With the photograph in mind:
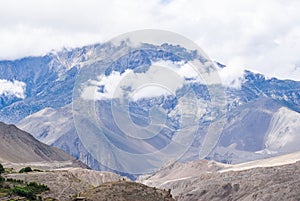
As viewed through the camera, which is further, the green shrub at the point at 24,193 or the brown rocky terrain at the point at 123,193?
the green shrub at the point at 24,193

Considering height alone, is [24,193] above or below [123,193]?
below

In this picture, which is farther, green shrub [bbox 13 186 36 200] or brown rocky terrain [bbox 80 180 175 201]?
green shrub [bbox 13 186 36 200]

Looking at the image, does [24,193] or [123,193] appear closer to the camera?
[24,193]

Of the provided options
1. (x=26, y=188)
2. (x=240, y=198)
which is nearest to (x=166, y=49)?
(x=26, y=188)

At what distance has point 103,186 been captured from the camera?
6750 centimetres

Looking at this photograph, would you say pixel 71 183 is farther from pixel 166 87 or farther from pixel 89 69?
pixel 166 87

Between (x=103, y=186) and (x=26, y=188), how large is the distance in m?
10.7

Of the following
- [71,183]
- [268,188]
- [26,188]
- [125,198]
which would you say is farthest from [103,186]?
[268,188]

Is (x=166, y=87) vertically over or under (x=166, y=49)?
under

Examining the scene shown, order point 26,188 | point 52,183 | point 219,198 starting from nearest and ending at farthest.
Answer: point 26,188
point 52,183
point 219,198

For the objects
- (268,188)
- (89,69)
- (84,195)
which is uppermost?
(89,69)

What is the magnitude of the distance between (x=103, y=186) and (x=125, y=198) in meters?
3.21

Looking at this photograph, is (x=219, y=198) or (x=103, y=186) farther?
(x=219, y=198)

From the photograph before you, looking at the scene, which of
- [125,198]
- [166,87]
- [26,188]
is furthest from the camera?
[26,188]
